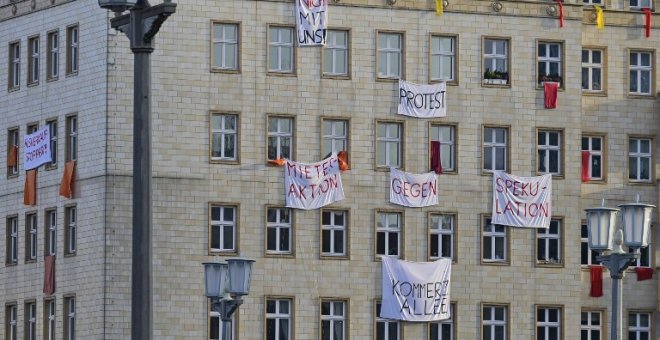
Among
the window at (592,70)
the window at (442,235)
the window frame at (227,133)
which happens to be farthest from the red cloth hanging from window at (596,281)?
the window frame at (227,133)

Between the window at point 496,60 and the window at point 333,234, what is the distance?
6.85 meters

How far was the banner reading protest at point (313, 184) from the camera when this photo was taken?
7006cm

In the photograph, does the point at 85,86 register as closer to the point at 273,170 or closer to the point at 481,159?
the point at 273,170

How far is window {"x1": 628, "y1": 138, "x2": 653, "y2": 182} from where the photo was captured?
7494 centimetres

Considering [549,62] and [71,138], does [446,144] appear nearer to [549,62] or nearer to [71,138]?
[549,62]

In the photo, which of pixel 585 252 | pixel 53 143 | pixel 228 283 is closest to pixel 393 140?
pixel 585 252

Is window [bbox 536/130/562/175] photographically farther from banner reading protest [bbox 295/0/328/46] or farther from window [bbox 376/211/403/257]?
banner reading protest [bbox 295/0/328/46]

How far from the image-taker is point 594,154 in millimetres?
74500

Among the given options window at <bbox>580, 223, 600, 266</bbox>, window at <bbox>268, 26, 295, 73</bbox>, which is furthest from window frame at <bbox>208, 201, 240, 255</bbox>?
window at <bbox>580, 223, 600, 266</bbox>

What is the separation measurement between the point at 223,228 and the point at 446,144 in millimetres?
8070

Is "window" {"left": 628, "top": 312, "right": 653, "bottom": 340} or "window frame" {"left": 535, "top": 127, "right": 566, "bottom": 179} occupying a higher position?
"window frame" {"left": 535, "top": 127, "right": 566, "bottom": 179}

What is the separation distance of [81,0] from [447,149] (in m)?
12.6

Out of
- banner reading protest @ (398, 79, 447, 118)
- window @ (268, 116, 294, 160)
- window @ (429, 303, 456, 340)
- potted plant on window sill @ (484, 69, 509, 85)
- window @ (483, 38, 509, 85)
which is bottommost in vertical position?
window @ (429, 303, 456, 340)

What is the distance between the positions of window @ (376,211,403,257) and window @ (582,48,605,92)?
8181 millimetres
